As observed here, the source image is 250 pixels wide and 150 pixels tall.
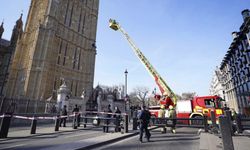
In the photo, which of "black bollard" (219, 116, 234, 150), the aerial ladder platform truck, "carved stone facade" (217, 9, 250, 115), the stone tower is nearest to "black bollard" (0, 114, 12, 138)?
"black bollard" (219, 116, 234, 150)

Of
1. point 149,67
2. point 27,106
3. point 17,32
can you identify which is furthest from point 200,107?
point 17,32

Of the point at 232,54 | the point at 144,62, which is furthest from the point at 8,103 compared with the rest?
the point at 232,54

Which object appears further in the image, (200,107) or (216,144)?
(200,107)

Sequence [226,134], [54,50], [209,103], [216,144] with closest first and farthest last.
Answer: [226,134] < [216,144] < [209,103] < [54,50]

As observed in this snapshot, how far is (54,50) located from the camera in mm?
33969

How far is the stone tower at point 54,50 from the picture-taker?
30280 millimetres

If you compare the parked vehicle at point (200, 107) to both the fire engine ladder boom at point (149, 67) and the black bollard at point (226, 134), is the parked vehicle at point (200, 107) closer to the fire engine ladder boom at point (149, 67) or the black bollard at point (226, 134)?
the fire engine ladder boom at point (149, 67)

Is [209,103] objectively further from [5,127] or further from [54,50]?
[54,50]

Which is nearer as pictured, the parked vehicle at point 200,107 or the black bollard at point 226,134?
the black bollard at point 226,134

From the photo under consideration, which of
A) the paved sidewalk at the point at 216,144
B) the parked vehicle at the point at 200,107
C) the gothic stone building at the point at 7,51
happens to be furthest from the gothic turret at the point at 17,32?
the paved sidewalk at the point at 216,144

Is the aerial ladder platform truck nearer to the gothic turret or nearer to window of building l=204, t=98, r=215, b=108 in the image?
window of building l=204, t=98, r=215, b=108

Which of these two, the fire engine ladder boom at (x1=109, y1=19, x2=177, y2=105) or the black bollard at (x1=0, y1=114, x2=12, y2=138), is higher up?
the fire engine ladder boom at (x1=109, y1=19, x2=177, y2=105)

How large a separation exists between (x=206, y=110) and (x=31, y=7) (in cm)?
4593

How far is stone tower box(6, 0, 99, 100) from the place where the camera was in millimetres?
30280
